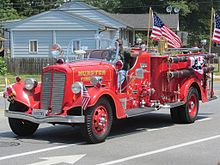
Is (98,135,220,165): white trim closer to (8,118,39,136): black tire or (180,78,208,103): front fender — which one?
(180,78,208,103): front fender

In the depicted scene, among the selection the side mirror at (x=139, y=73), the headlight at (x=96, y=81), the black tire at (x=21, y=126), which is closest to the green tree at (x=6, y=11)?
the side mirror at (x=139, y=73)

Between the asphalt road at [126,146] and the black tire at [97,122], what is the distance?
0.17 meters

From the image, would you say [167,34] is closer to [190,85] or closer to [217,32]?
[217,32]

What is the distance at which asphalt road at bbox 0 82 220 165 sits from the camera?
26.8 ft

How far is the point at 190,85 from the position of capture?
12.7 metres

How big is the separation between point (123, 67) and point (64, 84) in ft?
6.45

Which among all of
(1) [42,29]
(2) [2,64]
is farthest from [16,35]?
(2) [2,64]

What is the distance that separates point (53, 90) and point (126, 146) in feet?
6.06

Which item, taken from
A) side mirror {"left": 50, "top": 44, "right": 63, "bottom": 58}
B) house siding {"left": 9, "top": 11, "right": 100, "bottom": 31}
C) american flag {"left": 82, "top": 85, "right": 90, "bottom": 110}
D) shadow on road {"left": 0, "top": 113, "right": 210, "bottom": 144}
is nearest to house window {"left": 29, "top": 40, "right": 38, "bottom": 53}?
→ house siding {"left": 9, "top": 11, "right": 100, "bottom": 31}

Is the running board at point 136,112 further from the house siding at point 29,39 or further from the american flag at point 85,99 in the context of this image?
the house siding at point 29,39

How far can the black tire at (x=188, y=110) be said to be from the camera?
1244cm

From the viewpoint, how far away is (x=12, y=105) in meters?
10.5

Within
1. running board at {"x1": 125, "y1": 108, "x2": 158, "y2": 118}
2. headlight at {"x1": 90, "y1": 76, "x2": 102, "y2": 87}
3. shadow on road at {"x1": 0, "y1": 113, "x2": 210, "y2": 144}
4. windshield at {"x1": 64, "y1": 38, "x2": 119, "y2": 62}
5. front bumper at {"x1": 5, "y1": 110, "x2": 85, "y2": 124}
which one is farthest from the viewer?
windshield at {"x1": 64, "y1": 38, "x2": 119, "y2": 62}

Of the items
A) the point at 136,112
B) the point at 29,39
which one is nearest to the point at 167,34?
the point at 136,112
